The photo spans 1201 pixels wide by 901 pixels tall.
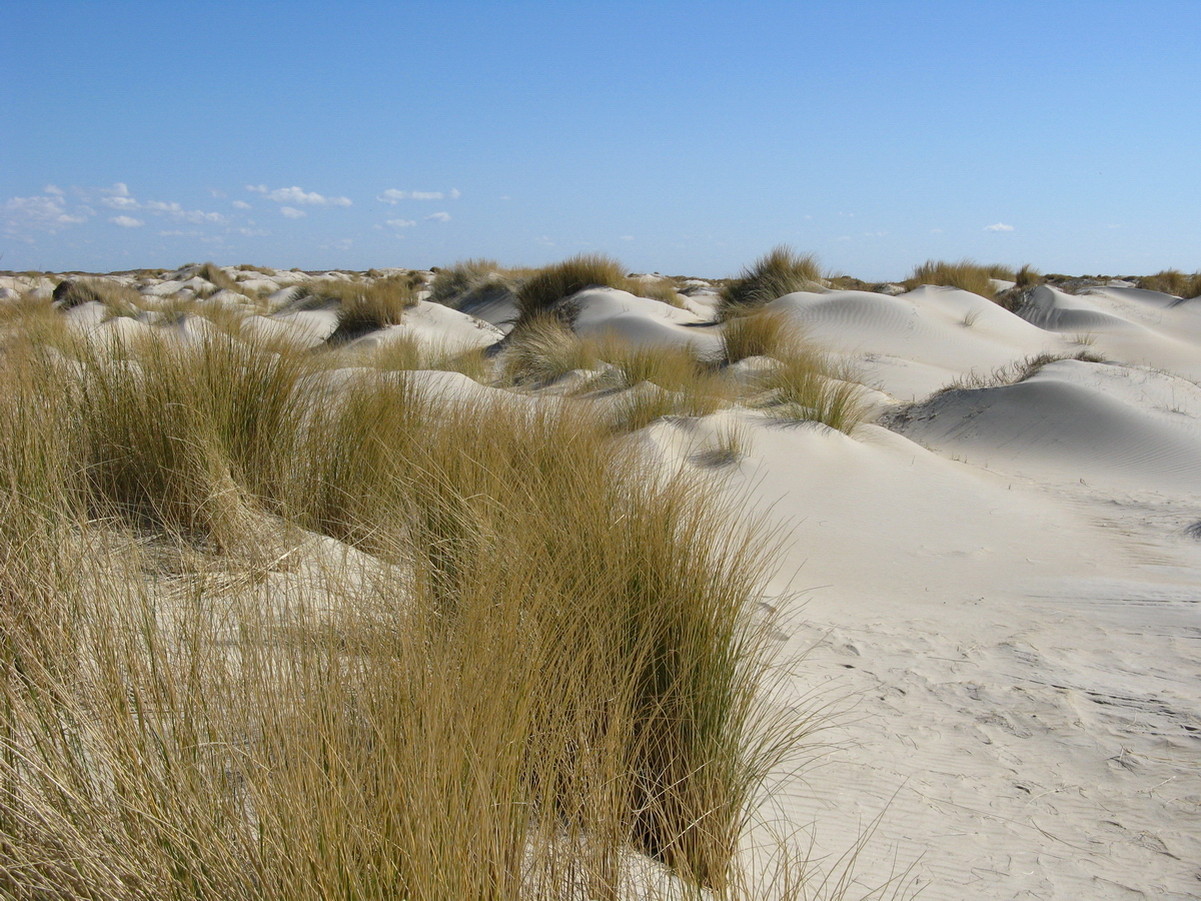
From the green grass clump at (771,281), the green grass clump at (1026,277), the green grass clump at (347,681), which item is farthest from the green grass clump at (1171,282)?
the green grass clump at (347,681)

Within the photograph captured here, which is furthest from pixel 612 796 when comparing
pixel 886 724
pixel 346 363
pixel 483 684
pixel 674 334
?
pixel 674 334

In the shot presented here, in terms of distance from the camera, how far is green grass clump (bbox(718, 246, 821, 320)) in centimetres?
1548

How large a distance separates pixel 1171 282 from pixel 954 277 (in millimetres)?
9949

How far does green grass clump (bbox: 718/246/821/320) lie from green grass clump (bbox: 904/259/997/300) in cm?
433

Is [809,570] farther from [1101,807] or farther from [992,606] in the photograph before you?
[1101,807]

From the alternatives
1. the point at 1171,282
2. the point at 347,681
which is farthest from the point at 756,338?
the point at 1171,282

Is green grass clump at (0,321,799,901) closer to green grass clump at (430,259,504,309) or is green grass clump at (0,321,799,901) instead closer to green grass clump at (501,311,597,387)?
green grass clump at (501,311,597,387)

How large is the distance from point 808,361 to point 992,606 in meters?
4.52

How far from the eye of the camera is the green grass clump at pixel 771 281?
50.8 feet

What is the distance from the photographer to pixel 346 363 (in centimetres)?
632

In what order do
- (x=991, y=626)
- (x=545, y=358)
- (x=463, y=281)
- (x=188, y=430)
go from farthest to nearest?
(x=463, y=281), (x=545, y=358), (x=991, y=626), (x=188, y=430)

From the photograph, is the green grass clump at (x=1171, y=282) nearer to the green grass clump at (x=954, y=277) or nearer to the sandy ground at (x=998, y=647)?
the green grass clump at (x=954, y=277)

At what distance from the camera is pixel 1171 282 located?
24.4m

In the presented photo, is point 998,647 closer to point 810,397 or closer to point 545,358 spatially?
point 810,397
